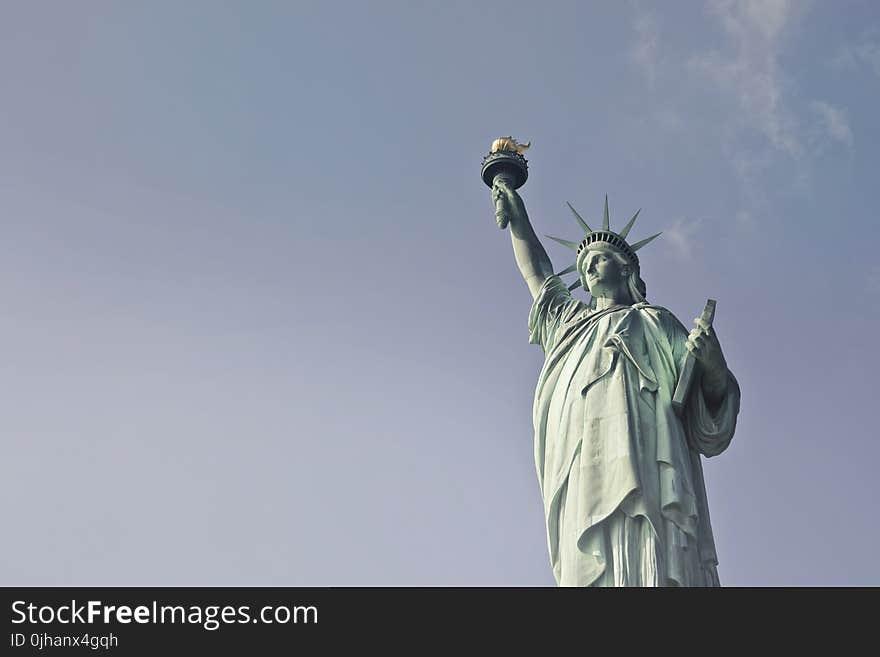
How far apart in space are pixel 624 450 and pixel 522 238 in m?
4.62

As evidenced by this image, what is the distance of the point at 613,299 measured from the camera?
1688cm

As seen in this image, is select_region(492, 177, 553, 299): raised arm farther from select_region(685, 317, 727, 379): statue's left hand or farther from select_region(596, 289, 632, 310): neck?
select_region(685, 317, 727, 379): statue's left hand

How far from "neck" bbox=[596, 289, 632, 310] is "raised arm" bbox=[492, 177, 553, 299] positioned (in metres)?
1.20

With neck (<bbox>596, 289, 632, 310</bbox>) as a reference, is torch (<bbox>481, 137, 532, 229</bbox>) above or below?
above

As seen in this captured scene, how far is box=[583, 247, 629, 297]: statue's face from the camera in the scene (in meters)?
16.9

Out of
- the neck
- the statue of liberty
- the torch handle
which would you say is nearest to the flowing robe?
the statue of liberty

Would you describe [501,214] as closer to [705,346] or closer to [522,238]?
[522,238]

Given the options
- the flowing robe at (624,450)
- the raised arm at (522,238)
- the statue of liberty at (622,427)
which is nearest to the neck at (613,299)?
the statue of liberty at (622,427)

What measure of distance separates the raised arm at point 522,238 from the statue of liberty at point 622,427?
682 millimetres

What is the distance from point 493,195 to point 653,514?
6113 mm

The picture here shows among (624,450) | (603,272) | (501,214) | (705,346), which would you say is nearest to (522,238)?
(501,214)
